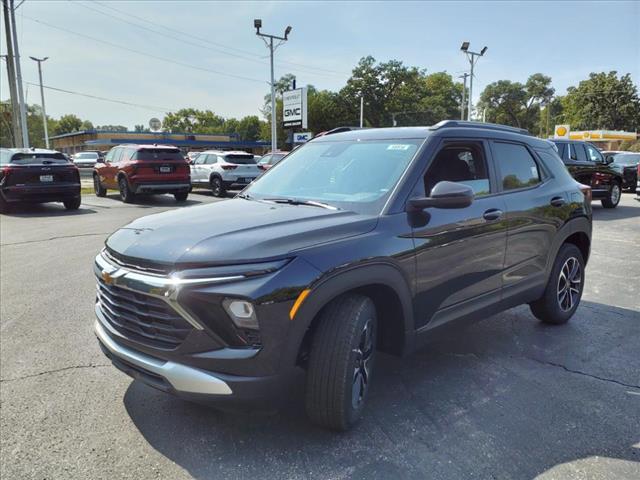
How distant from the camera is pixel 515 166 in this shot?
4.08 m

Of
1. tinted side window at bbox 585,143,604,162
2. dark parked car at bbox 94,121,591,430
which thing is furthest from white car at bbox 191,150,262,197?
dark parked car at bbox 94,121,591,430

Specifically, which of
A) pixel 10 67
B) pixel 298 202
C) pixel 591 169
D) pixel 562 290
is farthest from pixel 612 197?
pixel 10 67

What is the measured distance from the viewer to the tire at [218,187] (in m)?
18.0

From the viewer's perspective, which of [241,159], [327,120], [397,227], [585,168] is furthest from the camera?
[327,120]

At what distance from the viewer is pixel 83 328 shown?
4.55 metres

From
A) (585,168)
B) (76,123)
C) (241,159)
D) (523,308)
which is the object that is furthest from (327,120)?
(76,123)

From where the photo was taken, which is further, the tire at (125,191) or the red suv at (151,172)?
the tire at (125,191)

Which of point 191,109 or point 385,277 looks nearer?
point 385,277

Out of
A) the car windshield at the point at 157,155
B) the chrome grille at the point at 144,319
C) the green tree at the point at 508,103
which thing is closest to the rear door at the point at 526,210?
the chrome grille at the point at 144,319

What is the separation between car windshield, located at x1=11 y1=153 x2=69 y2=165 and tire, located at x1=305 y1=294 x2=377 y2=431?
12.7 meters

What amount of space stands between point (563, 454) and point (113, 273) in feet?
8.81

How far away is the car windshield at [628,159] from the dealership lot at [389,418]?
16975 mm

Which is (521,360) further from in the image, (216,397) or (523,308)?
(216,397)

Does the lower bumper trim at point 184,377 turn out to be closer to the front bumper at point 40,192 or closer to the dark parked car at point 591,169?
the front bumper at point 40,192
